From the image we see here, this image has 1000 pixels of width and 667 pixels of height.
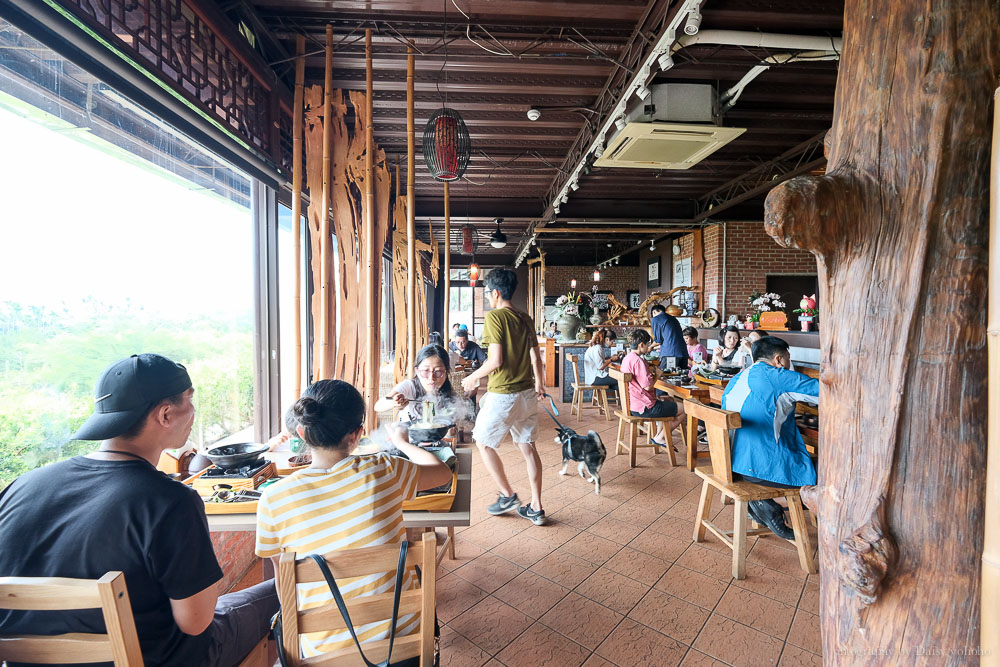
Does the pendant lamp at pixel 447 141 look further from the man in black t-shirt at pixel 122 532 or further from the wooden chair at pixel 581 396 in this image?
the wooden chair at pixel 581 396

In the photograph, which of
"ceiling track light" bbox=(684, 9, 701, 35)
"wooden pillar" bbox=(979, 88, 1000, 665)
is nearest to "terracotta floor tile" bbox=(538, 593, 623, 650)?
"wooden pillar" bbox=(979, 88, 1000, 665)

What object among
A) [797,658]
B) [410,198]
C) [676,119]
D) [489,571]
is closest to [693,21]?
[676,119]

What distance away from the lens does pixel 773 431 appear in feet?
8.39

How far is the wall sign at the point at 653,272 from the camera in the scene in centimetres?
1084

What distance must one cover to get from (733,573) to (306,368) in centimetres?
323

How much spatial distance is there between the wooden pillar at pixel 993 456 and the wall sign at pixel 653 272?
10.4 m

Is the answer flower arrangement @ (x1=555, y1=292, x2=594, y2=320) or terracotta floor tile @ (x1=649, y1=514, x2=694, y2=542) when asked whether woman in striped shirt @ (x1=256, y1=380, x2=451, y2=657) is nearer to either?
terracotta floor tile @ (x1=649, y1=514, x2=694, y2=542)

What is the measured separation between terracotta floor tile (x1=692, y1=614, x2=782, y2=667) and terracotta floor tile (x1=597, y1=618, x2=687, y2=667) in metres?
0.12

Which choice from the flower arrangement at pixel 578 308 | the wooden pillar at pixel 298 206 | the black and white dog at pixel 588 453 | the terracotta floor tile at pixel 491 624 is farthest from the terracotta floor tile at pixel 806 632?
the flower arrangement at pixel 578 308

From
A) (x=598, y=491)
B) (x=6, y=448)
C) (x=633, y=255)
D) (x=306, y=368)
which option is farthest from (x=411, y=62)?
(x=633, y=255)

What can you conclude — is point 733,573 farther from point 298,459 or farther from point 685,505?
point 298,459

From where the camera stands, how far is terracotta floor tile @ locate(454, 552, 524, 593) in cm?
243

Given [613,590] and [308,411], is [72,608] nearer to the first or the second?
[308,411]

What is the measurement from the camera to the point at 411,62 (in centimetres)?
301
